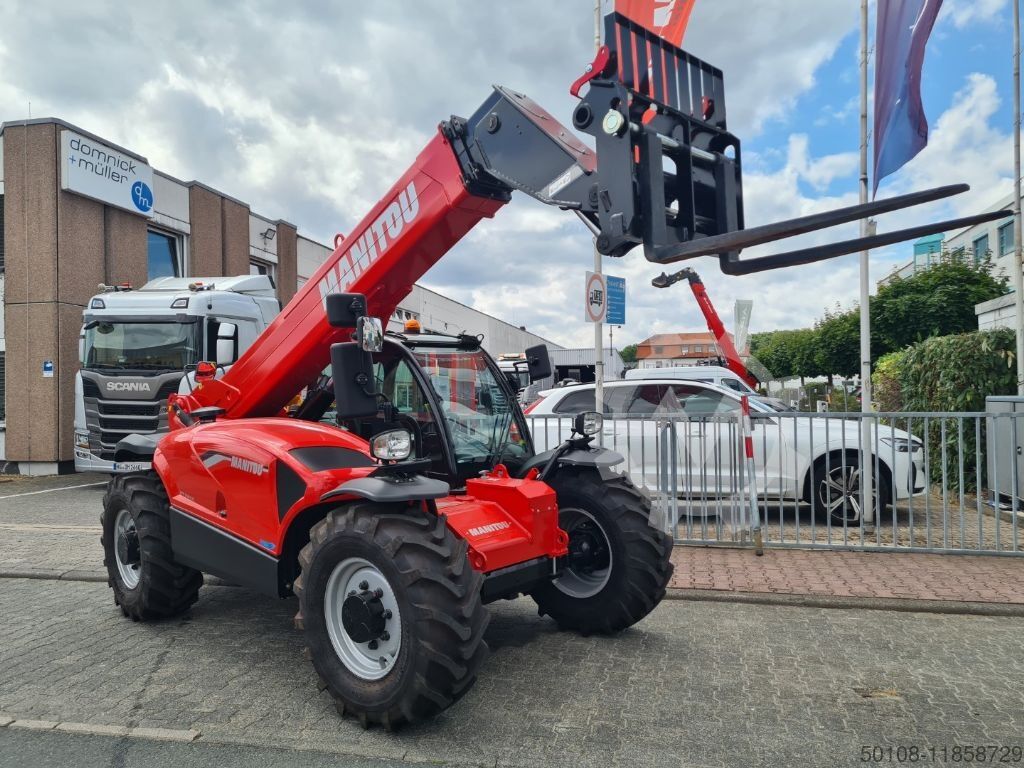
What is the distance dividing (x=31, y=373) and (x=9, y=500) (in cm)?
436

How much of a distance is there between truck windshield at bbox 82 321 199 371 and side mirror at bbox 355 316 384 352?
30.8ft

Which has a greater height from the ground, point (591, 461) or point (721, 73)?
point (721, 73)

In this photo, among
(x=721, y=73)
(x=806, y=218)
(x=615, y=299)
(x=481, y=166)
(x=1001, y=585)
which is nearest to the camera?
(x=806, y=218)

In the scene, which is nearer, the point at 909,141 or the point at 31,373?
the point at 909,141

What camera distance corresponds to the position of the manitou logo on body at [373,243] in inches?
182

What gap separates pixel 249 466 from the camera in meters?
4.54

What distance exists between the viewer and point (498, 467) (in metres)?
4.75

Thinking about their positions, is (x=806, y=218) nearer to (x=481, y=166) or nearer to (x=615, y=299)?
(x=481, y=166)

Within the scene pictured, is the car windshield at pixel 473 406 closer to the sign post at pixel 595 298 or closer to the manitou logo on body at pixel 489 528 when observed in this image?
the manitou logo on body at pixel 489 528

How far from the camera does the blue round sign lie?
678 inches

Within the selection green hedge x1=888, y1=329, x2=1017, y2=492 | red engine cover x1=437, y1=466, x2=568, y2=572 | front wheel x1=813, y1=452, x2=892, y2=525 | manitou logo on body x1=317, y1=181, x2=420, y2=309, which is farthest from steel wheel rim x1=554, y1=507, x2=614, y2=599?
green hedge x1=888, y1=329, x2=1017, y2=492

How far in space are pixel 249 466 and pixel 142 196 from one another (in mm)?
15381

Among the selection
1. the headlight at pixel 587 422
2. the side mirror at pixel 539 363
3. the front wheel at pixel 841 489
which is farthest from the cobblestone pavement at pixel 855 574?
the side mirror at pixel 539 363

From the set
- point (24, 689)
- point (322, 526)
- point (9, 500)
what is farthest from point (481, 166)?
point (9, 500)
